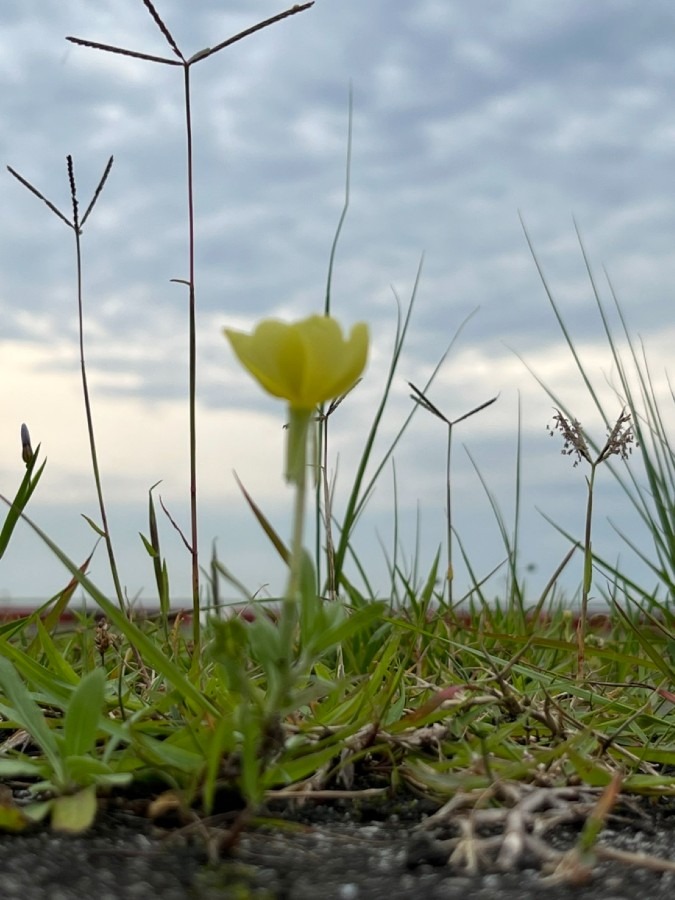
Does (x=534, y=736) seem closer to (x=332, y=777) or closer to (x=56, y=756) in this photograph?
(x=332, y=777)

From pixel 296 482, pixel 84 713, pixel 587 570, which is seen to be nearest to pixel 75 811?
pixel 84 713

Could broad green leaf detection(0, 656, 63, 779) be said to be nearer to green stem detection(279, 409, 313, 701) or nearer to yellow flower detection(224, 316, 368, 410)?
green stem detection(279, 409, 313, 701)

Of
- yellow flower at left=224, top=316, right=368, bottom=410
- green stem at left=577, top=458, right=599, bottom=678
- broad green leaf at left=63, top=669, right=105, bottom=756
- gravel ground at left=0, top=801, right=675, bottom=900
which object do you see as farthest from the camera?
green stem at left=577, top=458, right=599, bottom=678

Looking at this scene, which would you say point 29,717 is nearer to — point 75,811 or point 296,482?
point 75,811

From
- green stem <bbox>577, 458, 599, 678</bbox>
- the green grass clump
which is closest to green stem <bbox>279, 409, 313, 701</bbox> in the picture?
the green grass clump

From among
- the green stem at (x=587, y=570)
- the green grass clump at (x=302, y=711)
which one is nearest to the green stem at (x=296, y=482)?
the green grass clump at (x=302, y=711)

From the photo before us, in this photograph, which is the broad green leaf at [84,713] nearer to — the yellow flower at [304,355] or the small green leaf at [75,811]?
the small green leaf at [75,811]
